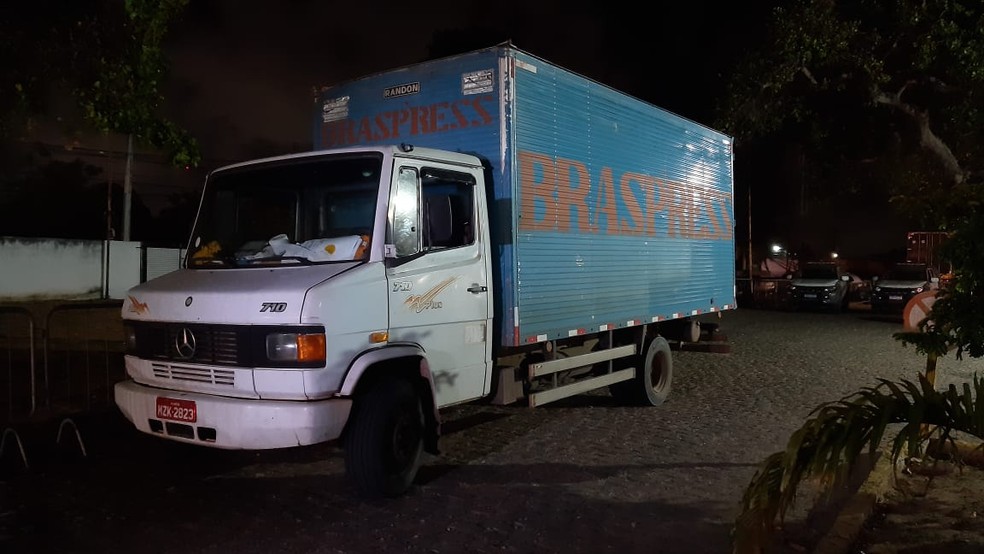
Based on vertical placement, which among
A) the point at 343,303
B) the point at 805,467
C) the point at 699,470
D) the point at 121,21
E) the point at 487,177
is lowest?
the point at 699,470

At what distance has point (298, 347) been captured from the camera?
476 centimetres

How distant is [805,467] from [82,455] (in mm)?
6105

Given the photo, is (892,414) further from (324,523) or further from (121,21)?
(121,21)

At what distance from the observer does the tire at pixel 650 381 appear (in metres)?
8.73

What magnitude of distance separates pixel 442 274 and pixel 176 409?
2.12 metres

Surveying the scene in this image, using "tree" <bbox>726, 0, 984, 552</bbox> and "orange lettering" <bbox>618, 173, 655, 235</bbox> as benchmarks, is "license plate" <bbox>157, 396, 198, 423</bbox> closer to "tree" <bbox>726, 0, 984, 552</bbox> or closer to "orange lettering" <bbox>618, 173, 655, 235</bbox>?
"tree" <bbox>726, 0, 984, 552</bbox>

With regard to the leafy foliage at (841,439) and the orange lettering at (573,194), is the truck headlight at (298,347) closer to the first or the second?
the leafy foliage at (841,439)

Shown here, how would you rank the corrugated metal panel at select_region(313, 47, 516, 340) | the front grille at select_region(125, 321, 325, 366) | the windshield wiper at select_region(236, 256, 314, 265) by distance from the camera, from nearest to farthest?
the front grille at select_region(125, 321, 325, 366), the windshield wiper at select_region(236, 256, 314, 265), the corrugated metal panel at select_region(313, 47, 516, 340)

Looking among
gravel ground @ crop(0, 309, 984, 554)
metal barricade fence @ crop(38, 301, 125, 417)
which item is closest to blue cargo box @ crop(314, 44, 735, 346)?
gravel ground @ crop(0, 309, 984, 554)

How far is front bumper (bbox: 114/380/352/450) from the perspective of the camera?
4699mm

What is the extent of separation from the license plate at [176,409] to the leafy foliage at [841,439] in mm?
3505

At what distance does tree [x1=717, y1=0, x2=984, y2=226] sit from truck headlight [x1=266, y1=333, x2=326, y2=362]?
1495 cm

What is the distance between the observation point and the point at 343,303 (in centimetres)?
488

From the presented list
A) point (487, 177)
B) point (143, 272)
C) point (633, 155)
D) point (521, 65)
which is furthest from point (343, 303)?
point (143, 272)
